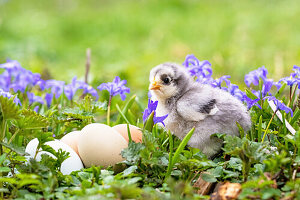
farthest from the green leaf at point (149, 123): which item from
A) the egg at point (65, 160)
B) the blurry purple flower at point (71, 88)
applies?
the blurry purple flower at point (71, 88)

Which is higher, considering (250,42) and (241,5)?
(241,5)

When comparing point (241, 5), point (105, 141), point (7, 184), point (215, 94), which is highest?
point (241, 5)

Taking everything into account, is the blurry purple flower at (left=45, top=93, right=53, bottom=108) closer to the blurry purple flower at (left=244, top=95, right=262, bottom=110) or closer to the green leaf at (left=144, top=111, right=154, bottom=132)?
the green leaf at (left=144, top=111, right=154, bottom=132)

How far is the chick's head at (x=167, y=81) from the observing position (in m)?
2.98

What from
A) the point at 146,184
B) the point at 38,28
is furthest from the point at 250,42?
the point at 146,184

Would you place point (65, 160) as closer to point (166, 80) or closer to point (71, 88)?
point (166, 80)

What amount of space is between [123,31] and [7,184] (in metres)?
7.60

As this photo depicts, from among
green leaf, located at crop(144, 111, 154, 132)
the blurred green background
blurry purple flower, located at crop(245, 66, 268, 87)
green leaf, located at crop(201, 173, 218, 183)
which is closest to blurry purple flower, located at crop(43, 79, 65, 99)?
green leaf, located at crop(144, 111, 154, 132)

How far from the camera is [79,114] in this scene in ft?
9.81

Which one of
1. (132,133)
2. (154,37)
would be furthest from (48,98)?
(154,37)

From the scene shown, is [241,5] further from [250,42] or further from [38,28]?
[38,28]

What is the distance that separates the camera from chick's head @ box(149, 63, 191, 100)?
9.78ft

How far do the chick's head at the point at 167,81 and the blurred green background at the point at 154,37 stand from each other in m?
2.72

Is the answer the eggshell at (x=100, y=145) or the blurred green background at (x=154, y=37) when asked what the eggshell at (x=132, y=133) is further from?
the blurred green background at (x=154, y=37)
